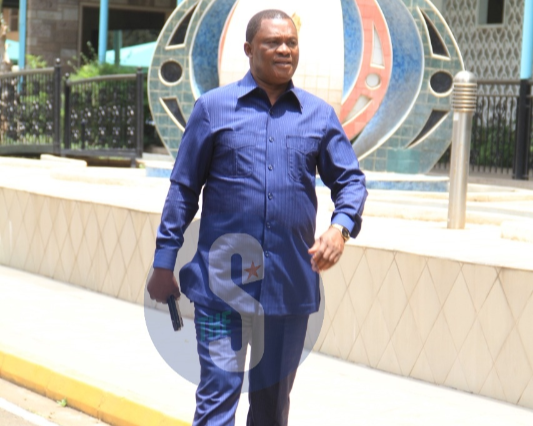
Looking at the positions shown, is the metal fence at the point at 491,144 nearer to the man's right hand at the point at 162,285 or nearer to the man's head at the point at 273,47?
the man's head at the point at 273,47

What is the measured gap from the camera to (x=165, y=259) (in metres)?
3.95

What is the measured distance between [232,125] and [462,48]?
1579 centimetres

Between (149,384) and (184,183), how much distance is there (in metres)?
2.29

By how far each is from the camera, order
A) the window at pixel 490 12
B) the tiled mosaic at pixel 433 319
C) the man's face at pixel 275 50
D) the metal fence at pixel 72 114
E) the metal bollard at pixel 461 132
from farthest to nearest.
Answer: the window at pixel 490 12
the metal fence at pixel 72 114
the metal bollard at pixel 461 132
the tiled mosaic at pixel 433 319
the man's face at pixel 275 50

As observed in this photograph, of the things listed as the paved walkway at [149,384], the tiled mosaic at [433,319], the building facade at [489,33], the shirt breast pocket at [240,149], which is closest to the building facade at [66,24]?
the building facade at [489,33]

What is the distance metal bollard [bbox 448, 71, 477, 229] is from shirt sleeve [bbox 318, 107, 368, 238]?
148 inches

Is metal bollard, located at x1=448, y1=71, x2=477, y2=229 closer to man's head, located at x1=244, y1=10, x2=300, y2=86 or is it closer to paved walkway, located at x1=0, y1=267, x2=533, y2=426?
paved walkway, located at x1=0, y1=267, x2=533, y2=426

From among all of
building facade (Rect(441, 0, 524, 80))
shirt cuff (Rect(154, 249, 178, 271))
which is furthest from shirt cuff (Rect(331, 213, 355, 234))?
building facade (Rect(441, 0, 524, 80))

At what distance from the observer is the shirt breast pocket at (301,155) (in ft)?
12.9

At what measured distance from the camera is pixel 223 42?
10859 mm

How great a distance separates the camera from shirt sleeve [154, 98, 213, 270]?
3953 millimetres

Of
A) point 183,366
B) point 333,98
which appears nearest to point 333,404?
point 183,366

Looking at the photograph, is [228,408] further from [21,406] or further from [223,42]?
[223,42]

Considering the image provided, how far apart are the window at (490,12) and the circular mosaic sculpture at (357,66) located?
7.57m
